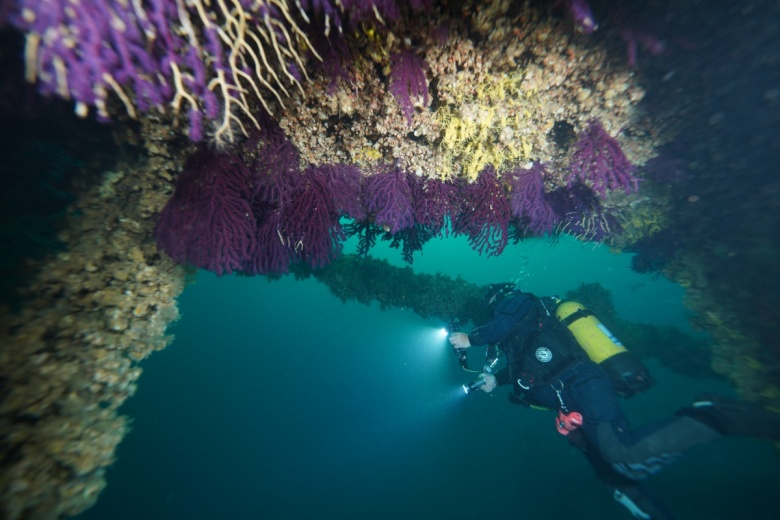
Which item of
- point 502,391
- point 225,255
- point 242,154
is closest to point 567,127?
point 242,154

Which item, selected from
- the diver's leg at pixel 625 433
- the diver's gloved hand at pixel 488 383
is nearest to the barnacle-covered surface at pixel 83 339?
the diver's gloved hand at pixel 488 383

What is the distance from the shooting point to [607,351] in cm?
541

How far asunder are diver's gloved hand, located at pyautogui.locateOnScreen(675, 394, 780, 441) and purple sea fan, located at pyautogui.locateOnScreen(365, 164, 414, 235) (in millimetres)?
5852

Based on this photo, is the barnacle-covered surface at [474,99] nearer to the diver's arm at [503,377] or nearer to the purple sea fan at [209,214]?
the purple sea fan at [209,214]

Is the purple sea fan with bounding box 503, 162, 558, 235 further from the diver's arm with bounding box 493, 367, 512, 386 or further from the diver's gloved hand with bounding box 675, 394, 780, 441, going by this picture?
the diver's gloved hand with bounding box 675, 394, 780, 441

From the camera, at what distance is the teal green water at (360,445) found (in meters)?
15.8

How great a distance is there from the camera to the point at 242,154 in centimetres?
336

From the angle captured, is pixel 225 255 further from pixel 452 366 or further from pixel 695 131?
pixel 452 366

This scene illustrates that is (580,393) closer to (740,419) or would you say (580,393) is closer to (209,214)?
(740,419)

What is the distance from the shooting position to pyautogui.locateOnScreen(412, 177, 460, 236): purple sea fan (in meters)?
3.90

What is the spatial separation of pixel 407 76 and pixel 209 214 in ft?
8.66

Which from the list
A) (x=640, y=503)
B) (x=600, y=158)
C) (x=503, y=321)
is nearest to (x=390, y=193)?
(x=600, y=158)

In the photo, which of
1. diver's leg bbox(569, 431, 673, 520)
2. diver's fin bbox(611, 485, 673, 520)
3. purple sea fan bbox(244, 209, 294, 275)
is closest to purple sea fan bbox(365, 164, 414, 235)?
purple sea fan bbox(244, 209, 294, 275)

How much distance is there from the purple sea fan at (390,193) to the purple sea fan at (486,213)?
2.71 feet
